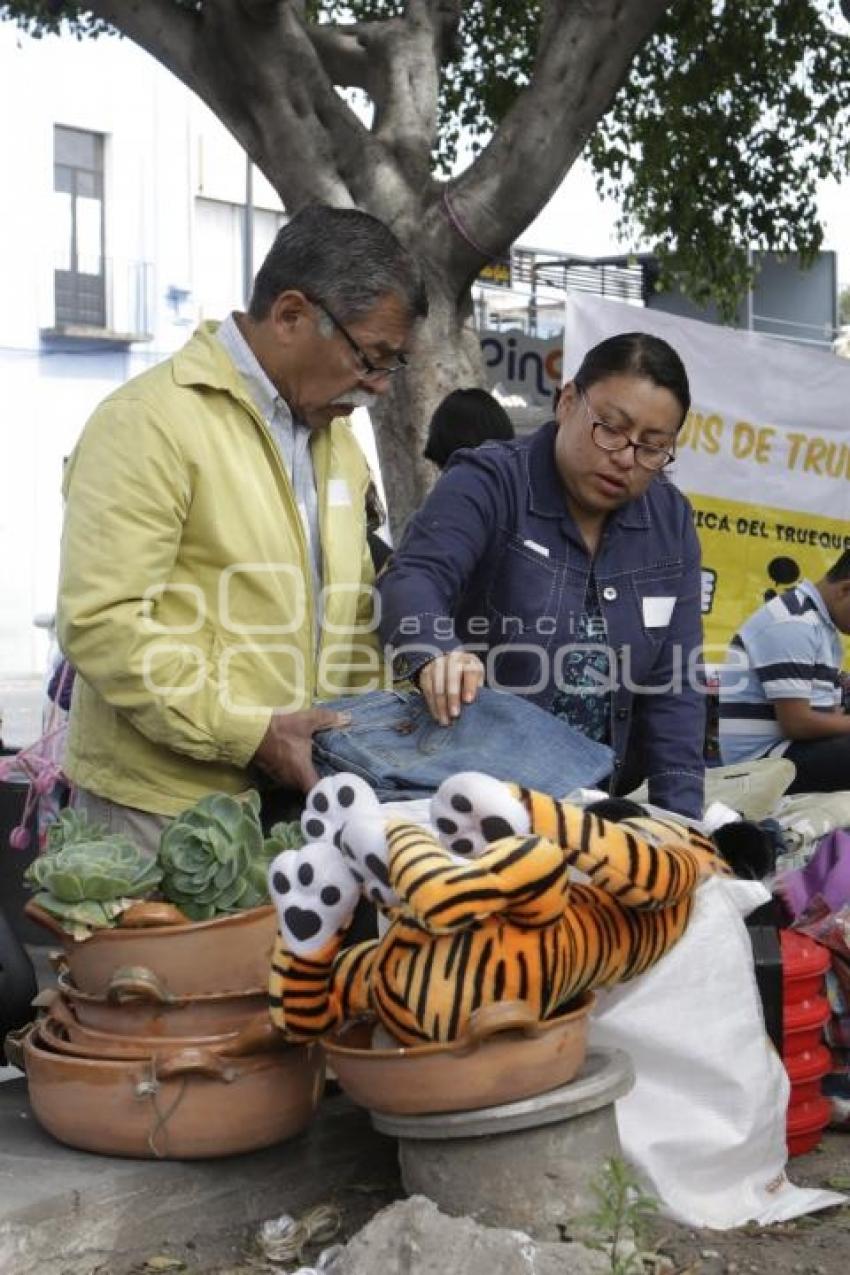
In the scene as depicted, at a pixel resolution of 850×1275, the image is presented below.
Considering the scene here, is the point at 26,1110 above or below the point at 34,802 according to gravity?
below

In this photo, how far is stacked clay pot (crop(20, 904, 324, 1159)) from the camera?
318 centimetres

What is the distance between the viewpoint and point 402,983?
296cm

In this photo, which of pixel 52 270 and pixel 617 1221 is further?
pixel 52 270

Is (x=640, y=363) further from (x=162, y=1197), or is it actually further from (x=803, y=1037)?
(x=162, y=1197)

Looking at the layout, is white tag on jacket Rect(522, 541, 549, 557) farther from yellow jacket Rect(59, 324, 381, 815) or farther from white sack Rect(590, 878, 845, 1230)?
white sack Rect(590, 878, 845, 1230)

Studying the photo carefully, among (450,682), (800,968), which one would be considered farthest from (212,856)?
(800,968)

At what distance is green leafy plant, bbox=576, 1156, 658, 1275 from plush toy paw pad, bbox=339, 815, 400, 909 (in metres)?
0.56

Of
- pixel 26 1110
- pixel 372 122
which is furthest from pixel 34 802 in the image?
pixel 372 122

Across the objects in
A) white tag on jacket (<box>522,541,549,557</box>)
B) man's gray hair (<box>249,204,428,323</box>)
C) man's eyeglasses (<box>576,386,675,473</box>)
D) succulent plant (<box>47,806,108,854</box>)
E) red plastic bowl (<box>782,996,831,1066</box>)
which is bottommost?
red plastic bowl (<box>782,996,831,1066</box>)

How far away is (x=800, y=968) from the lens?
12.9 ft

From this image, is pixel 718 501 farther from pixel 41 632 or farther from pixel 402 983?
pixel 41 632

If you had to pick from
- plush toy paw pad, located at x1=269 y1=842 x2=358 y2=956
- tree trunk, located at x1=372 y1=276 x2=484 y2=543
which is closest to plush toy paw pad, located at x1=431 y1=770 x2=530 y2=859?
plush toy paw pad, located at x1=269 y1=842 x2=358 y2=956

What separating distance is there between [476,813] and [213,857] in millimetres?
613

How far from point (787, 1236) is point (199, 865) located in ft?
4.32
